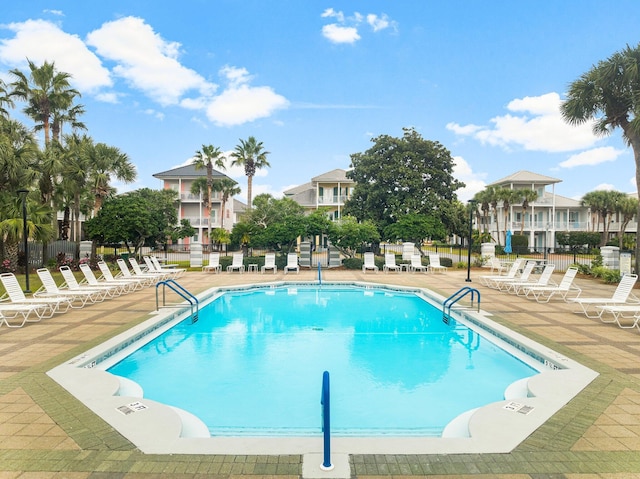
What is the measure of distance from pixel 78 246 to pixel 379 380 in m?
→ 22.3

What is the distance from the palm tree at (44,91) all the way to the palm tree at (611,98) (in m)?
26.1

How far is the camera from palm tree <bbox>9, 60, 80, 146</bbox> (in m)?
23.4

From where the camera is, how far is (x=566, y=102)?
17234mm

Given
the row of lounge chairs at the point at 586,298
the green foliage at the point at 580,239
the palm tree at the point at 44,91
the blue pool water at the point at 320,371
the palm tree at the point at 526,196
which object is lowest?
the blue pool water at the point at 320,371

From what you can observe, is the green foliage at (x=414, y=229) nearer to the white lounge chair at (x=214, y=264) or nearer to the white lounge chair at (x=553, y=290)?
the white lounge chair at (x=214, y=264)

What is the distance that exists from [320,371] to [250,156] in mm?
31789

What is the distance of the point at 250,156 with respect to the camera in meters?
36.8

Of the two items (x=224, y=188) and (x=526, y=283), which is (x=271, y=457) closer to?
(x=526, y=283)

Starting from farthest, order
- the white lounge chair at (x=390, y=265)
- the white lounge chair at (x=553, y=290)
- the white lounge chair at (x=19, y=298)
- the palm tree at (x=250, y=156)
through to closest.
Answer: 1. the palm tree at (x=250, y=156)
2. the white lounge chair at (x=390, y=265)
3. the white lounge chair at (x=553, y=290)
4. the white lounge chair at (x=19, y=298)

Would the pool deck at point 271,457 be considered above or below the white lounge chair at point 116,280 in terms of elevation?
below

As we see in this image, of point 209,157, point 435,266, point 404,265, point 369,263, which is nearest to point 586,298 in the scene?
point 435,266

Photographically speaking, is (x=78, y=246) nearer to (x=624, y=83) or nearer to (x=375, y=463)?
(x=375, y=463)

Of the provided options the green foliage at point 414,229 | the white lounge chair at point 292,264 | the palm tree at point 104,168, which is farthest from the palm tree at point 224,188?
the white lounge chair at point 292,264

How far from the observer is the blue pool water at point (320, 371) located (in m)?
5.39
